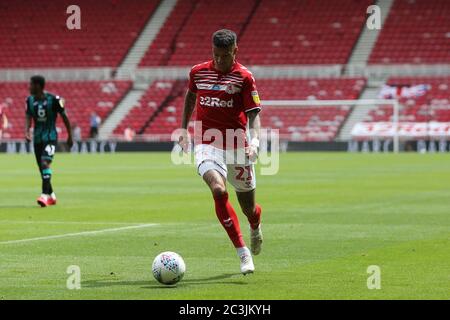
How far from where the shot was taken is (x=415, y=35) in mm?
61469

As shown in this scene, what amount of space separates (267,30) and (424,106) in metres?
11.4

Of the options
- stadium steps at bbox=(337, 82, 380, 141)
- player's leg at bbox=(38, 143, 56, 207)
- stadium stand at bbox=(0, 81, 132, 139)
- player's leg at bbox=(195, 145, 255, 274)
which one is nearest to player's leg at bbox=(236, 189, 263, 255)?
player's leg at bbox=(195, 145, 255, 274)

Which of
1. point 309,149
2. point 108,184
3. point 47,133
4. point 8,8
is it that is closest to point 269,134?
point 309,149

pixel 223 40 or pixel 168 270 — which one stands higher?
pixel 223 40

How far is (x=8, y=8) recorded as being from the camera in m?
70.2

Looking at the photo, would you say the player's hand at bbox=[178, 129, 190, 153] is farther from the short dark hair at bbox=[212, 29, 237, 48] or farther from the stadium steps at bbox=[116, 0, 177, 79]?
the stadium steps at bbox=[116, 0, 177, 79]

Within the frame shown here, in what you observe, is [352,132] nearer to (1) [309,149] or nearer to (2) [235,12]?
(1) [309,149]

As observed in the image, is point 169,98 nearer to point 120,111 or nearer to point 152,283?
point 120,111

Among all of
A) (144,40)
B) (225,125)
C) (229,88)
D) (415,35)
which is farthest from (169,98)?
(229,88)

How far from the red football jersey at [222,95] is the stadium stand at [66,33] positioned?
54.8m

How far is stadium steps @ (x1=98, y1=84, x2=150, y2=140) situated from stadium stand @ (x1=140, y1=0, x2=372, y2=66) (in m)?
2.20

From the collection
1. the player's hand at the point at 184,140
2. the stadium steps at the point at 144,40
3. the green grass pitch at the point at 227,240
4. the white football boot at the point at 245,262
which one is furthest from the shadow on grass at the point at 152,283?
the stadium steps at the point at 144,40
